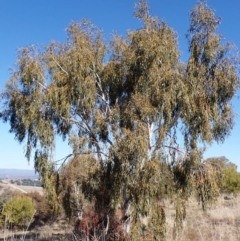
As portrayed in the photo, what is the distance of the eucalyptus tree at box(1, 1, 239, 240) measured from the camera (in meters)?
10.1

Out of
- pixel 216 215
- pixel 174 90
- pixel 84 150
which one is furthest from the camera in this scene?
pixel 216 215

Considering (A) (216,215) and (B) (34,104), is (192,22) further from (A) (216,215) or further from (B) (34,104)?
(A) (216,215)

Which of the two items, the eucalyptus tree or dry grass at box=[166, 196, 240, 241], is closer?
the eucalyptus tree

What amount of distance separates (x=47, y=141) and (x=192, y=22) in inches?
215

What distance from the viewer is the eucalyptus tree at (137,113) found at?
33.0 feet

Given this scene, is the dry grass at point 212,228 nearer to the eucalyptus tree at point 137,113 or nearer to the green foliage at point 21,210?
the eucalyptus tree at point 137,113

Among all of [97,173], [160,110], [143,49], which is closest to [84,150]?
[97,173]

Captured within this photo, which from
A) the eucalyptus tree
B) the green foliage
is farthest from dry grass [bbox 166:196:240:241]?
the green foliage

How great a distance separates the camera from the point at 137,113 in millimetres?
10367

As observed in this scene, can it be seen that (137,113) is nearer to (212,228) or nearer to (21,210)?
(212,228)

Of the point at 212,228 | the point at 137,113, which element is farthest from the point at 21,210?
the point at 137,113

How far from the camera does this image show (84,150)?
1082 cm

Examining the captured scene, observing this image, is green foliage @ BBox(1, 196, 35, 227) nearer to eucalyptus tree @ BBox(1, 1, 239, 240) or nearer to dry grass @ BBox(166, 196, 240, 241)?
dry grass @ BBox(166, 196, 240, 241)

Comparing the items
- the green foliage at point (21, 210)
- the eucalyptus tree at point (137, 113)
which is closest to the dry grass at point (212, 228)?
the eucalyptus tree at point (137, 113)
